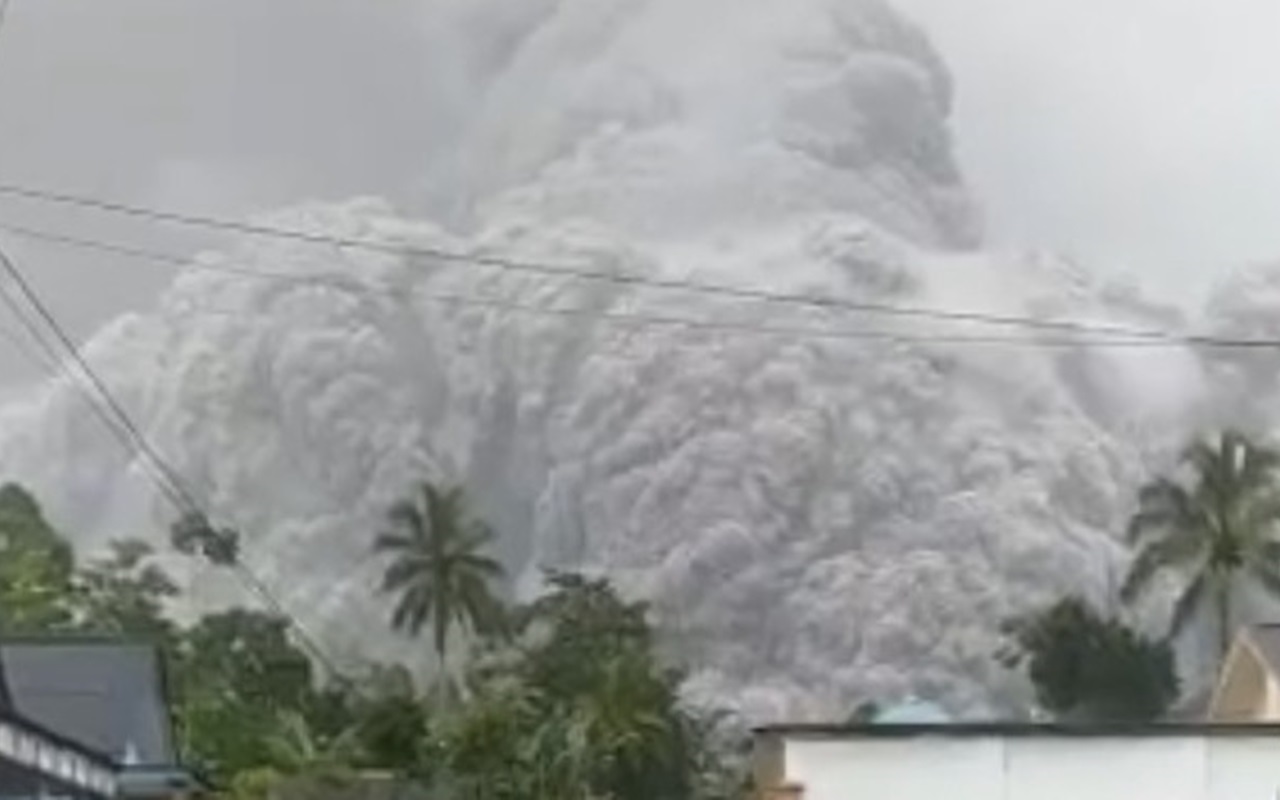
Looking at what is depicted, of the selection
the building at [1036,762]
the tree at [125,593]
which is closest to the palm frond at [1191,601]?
the tree at [125,593]

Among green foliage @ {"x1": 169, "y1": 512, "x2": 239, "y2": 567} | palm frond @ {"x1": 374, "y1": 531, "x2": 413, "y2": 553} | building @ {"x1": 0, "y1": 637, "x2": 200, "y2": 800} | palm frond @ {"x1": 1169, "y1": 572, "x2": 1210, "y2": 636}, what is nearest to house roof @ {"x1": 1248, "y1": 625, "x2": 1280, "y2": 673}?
building @ {"x1": 0, "y1": 637, "x2": 200, "y2": 800}

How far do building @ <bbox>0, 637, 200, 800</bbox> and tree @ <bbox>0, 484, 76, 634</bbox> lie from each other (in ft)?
76.0

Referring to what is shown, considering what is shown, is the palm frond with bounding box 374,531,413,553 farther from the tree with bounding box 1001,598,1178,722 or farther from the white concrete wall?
the white concrete wall

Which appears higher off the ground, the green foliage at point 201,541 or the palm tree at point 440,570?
the green foliage at point 201,541

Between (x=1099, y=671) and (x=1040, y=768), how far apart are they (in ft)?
177

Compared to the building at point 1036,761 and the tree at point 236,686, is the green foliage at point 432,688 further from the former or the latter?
the building at point 1036,761

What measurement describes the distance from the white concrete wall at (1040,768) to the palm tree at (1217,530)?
5252 cm

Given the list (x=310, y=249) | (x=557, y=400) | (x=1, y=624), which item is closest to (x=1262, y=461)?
(x=1, y=624)

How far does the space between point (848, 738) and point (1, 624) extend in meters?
24.6

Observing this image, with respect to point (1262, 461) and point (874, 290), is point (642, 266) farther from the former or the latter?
point (1262, 461)

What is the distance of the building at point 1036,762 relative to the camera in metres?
25.6

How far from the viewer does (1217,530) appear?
79.6 metres

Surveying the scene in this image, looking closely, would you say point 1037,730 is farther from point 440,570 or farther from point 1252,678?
point 440,570

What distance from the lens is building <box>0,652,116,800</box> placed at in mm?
13273
